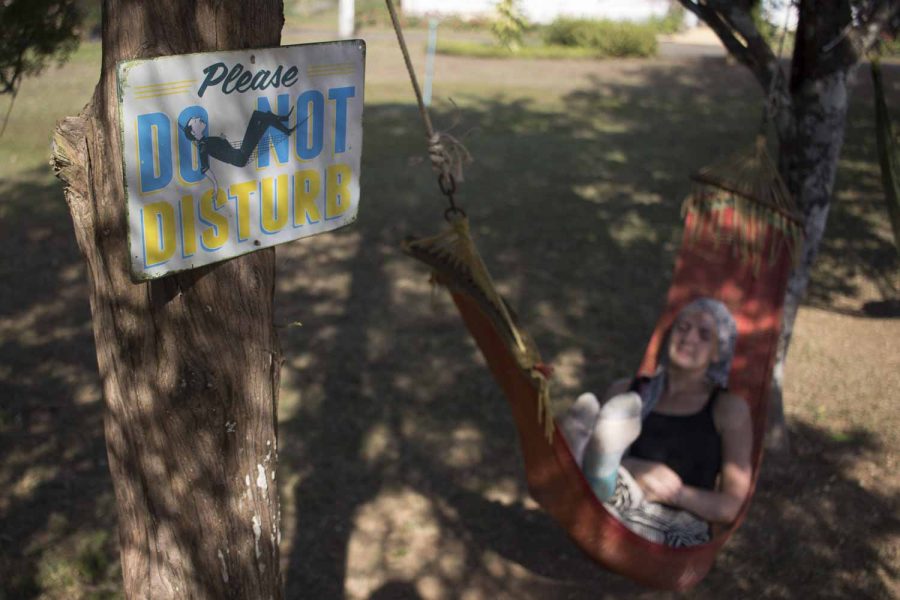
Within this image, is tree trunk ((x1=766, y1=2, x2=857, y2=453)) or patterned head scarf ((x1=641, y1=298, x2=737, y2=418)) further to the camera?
tree trunk ((x1=766, y1=2, x2=857, y2=453))

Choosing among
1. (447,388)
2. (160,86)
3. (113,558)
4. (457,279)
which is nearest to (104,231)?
(160,86)

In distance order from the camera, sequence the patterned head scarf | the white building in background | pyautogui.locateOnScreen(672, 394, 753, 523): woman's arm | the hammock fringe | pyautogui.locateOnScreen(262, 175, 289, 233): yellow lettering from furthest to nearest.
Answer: the white building in background < the patterned head scarf < pyautogui.locateOnScreen(672, 394, 753, 523): woman's arm < the hammock fringe < pyautogui.locateOnScreen(262, 175, 289, 233): yellow lettering

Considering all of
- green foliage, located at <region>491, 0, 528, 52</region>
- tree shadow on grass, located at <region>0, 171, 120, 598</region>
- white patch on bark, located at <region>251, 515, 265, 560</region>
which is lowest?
tree shadow on grass, located at <region>0, 171, 120, 598</region>

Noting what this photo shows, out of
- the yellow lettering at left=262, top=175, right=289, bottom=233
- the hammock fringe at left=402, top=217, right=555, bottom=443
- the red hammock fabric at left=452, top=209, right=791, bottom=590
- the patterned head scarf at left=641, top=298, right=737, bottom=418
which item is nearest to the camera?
the yellow lettering at left=262, top=175, right=289, bottom=233

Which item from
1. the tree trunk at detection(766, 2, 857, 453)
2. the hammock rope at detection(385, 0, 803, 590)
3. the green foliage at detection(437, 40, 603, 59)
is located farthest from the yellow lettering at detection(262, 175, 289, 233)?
the green foliage at detection(437, 40, 603, 59)

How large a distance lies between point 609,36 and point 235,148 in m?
17.0

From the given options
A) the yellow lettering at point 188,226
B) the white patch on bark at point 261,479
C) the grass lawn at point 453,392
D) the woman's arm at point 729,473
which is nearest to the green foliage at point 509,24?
the grass lawn at point 453,392

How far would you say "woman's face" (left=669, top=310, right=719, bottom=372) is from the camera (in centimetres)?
337

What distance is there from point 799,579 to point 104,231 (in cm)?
295

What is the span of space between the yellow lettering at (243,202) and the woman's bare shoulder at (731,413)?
6.71 ft

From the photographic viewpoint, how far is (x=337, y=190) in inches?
79.3

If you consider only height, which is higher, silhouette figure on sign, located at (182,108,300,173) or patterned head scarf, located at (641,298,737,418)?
silhouette figure on sign, located at (182,108,300,173)

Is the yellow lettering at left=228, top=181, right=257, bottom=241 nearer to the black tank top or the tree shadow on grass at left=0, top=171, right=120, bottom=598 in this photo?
the black tank top

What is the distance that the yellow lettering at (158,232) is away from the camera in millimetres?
1652
